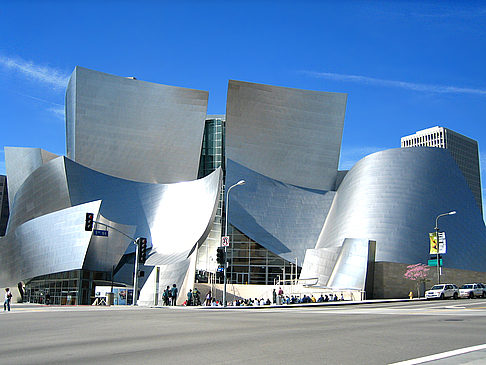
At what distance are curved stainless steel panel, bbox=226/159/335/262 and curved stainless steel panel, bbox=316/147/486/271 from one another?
202cm

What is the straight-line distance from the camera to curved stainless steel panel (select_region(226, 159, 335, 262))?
46750 millimetres

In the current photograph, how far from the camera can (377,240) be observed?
40531 millimetres

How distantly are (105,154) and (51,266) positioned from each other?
1692 cm

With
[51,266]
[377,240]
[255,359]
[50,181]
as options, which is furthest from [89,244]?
[255,359]

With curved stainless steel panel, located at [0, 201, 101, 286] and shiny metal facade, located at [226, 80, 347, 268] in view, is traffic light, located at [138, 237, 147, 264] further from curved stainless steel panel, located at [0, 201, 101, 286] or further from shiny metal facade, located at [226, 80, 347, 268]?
shiny metal facade, located at [226, 80, 347, 268]

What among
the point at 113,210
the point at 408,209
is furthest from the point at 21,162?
the point at 408,209

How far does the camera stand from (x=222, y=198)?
2053 inches

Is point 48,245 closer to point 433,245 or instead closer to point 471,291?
point 433,245

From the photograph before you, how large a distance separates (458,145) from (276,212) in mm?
119755

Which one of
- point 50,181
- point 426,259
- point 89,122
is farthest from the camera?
point 89,122

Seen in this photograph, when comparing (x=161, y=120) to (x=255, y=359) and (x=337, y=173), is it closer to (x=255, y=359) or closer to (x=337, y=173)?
(x=337, y=173)

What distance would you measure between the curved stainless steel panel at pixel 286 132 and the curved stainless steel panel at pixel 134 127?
5.06 meters

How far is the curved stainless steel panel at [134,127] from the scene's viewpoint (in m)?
51.5

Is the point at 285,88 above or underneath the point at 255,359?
above
